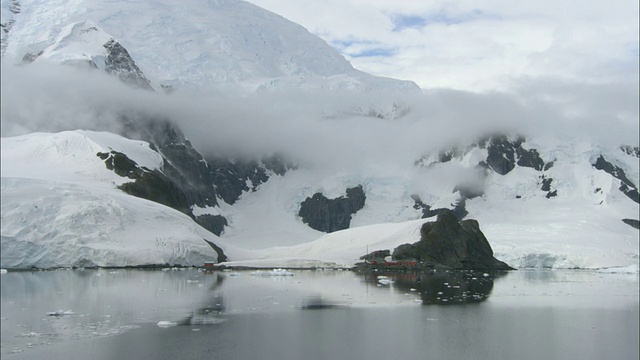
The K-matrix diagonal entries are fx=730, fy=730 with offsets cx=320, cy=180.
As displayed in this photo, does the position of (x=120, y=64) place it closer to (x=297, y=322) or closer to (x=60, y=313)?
(x=60, y=313)

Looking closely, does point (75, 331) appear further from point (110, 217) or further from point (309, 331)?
point (110, 217)

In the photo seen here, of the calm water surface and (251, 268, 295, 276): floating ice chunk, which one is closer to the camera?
the calm water surface

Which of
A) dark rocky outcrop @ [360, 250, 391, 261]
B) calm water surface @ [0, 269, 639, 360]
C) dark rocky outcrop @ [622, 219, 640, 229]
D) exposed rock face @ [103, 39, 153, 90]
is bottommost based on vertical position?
calm water surface @ [0, 269, 639, 360]

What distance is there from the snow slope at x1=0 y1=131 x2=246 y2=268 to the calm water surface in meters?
10.9

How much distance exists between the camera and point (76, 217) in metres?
83.3

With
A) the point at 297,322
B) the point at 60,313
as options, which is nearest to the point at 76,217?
the point at 60,313

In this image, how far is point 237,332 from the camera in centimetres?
3716

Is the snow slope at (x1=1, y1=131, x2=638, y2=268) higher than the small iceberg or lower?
higher

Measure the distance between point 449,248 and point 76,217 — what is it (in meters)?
57.8

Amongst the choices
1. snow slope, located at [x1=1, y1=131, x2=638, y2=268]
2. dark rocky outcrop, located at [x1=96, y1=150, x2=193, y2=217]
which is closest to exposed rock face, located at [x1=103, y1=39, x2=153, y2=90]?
snow slope, located at [x1=1, y1=131, x2=638, y2=268]

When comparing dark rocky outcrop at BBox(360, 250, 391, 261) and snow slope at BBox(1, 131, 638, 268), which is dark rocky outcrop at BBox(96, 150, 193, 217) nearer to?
snow slope at BBox(1, 131, 638, 268)

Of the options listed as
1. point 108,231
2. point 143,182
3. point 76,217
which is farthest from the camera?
point 143,182

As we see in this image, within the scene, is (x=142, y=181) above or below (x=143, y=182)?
above

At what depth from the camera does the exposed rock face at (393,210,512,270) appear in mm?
110750
